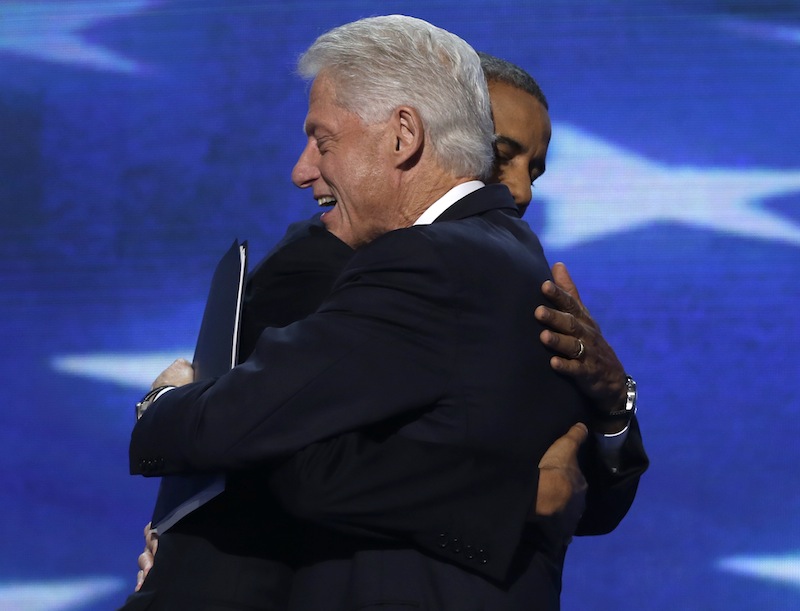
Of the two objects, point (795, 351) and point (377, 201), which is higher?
point (377, 201)

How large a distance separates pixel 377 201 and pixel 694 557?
6.11 ft

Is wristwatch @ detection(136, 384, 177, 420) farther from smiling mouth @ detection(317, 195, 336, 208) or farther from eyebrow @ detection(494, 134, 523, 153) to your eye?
eyebrow @ detection(494, 134, 523, 153)

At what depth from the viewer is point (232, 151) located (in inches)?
129

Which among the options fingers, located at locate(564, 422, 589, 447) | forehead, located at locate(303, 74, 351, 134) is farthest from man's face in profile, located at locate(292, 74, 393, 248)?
fingers, located at locate(564, 422, 589, 447)

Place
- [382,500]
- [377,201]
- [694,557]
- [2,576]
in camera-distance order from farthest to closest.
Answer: [2,576], [694,557], [377,201], [382,500]

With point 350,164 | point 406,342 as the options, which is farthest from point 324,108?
point 406,342

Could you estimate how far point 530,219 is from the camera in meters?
3.17

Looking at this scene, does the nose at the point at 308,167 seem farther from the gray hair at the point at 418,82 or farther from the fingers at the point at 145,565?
the fingers at the point at 145,565

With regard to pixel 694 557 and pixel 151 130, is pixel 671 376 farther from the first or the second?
pixel 151 130

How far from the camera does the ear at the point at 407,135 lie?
1.51 metres

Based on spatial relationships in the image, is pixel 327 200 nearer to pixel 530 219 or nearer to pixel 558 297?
pixel 558 297

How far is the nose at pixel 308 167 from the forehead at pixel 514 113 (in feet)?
1.43

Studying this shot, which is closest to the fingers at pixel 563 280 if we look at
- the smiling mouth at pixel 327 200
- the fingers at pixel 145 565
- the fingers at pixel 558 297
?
the fingers at pixel 558 297

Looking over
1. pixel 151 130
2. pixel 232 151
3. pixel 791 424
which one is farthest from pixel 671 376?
pixel 151 130
